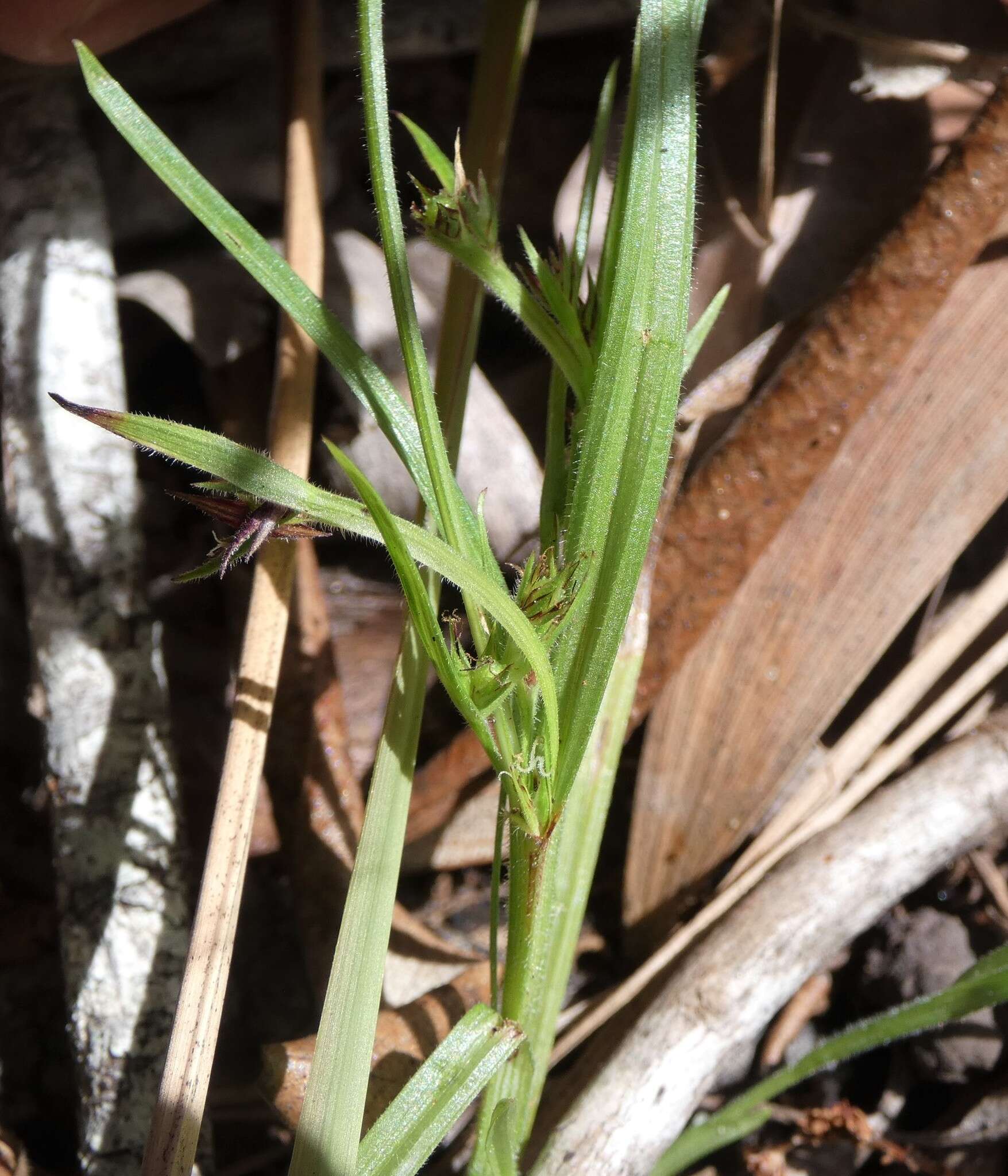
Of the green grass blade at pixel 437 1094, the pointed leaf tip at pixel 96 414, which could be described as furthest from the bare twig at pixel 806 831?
the pointed leaf tip at pixel 96 414

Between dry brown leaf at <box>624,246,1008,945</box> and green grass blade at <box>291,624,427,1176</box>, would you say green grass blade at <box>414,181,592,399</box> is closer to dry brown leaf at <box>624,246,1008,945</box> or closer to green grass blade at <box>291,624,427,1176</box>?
green grass blade at <box>291,624,427,1176</box>

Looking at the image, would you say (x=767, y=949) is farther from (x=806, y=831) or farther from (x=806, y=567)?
(x=806, y=567)

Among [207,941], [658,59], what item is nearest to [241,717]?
[207,941]

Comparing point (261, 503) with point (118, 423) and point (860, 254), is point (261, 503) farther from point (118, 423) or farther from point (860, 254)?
point (860, 254)

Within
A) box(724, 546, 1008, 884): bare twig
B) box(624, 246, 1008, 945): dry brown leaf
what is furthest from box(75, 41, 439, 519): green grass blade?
box(724, 546, 1008, 884): bare twig

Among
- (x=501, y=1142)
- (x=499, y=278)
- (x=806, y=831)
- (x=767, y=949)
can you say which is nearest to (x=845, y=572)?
(x=806, y=831)
